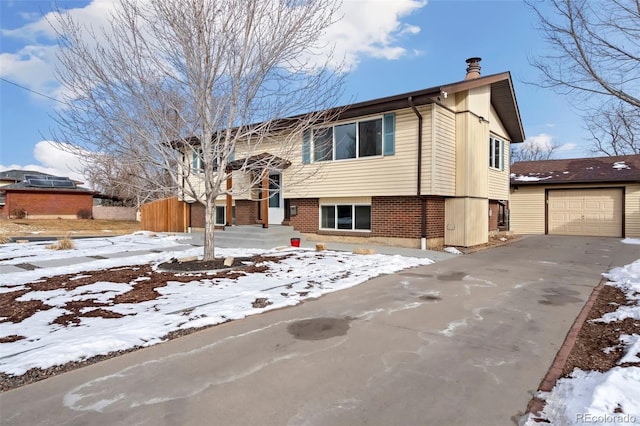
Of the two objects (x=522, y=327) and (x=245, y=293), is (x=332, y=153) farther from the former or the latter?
(x=522, y=327)

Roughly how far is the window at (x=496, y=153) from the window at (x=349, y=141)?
615 centimetres

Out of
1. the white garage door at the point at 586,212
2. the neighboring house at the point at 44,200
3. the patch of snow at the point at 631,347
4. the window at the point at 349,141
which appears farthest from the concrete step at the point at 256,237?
the neighboring house at the point at 44,200

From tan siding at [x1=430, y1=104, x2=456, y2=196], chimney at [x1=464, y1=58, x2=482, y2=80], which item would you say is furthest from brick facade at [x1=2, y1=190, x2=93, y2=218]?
chimney at [x1=464, y1=58, x2=482, y2=80]

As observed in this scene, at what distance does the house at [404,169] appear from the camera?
11828mm

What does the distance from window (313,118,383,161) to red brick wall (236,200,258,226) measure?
3.99m

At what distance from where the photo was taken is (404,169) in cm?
1212

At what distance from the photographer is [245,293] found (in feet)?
20.8

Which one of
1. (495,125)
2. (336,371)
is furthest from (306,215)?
(336,371)

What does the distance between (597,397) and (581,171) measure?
2000cm

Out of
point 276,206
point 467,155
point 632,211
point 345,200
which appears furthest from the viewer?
point 632,211

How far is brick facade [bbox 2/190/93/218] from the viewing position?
3234 centimetres

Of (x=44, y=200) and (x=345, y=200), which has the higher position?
(x=44, y=200)

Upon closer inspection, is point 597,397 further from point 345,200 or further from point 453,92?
point 345,200

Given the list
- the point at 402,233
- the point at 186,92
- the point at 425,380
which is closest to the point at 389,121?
the point at 402,233
